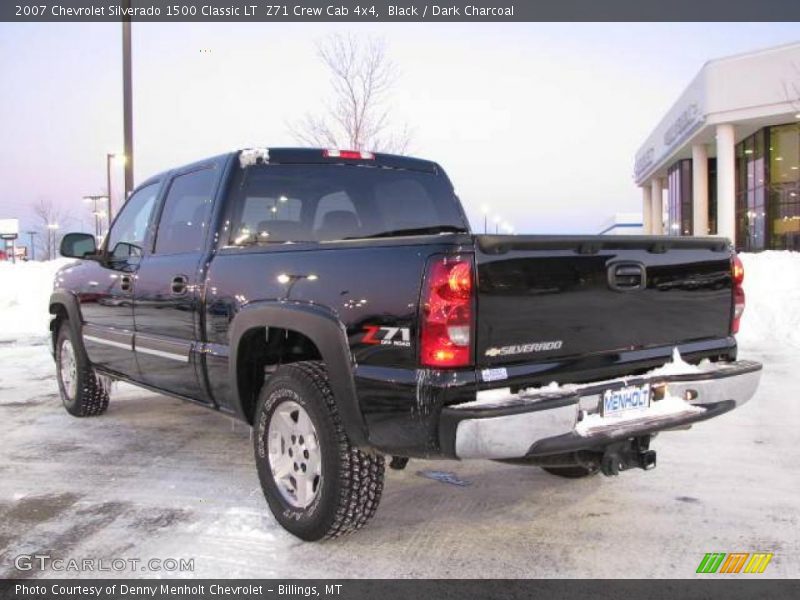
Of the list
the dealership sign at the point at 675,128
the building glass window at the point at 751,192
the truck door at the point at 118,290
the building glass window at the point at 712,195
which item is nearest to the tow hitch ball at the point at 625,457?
the truck door at the point at 118,290

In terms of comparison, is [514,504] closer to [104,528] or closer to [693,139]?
[104,528]

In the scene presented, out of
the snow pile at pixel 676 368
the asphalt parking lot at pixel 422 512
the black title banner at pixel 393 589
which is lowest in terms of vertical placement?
the black title banner at pixel 393 589

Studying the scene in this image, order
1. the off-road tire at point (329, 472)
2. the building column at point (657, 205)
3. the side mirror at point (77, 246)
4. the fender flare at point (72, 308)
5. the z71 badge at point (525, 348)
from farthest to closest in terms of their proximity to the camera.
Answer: the building column at point (657, 205), the fender flare at point (72, 308), the side mirror at point (77, 246), the off-road tire at point (329, 472), the z71 badge at point (525, 348)

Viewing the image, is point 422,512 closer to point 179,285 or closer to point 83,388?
point 179,285

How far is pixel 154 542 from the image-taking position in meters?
3.58

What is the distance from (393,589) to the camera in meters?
3.09

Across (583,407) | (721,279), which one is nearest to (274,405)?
(583,407)

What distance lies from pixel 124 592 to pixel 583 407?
2.08 metres

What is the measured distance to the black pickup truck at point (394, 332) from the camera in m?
2.95

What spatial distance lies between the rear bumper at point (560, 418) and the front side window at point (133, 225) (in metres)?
3.24

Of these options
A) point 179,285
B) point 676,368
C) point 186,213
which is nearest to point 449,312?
point 676,368

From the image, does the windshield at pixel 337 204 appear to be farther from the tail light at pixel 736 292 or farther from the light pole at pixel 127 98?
the light pole at pixel 127 98

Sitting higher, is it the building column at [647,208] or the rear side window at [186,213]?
the building column at [647,208]

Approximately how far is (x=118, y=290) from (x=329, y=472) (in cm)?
272
